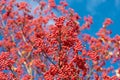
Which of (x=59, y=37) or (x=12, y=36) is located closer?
(x=59, y=37)

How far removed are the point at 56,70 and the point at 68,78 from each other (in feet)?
2.87

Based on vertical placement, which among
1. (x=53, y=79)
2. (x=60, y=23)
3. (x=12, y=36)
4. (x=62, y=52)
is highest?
(x=12, y=36)

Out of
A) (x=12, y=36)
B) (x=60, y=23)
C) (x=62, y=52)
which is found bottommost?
(x=62, y=52)

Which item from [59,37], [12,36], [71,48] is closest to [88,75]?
[71,48]

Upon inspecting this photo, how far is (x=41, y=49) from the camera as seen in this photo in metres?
19.5

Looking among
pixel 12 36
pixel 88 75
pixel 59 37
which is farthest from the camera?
pixel 12 36

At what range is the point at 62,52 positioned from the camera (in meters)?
19.1

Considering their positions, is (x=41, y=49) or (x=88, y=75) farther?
(x=88, y=75)

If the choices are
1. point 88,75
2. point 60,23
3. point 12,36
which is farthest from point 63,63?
point 12,36

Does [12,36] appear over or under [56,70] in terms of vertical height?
over

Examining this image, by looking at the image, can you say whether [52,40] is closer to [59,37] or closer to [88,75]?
[59,37]

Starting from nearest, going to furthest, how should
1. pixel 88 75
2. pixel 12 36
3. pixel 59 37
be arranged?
pixel 59 37 < pixel 88 75 < pixel 12 36

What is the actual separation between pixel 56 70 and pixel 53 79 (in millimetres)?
531

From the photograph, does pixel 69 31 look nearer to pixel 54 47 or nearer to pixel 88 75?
pixel 54 47
